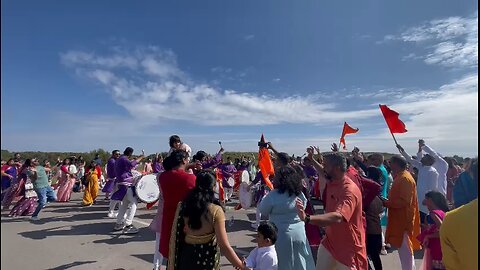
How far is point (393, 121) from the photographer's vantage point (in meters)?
6.53

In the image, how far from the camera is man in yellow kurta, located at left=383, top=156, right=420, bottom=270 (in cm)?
429

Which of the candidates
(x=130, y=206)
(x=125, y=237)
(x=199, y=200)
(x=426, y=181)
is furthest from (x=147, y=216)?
(x=199, y=200)

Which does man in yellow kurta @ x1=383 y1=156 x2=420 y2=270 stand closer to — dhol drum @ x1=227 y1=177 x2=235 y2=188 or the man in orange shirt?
the man in orange shirt

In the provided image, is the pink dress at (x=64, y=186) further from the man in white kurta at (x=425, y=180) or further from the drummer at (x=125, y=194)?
the man in white kurta at (x=425, y=180)

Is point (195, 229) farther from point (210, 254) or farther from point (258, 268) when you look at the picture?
point (258, 268)

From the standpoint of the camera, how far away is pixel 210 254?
116 inches

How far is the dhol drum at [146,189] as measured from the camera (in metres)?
7.32

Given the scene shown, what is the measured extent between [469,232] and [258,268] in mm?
2335

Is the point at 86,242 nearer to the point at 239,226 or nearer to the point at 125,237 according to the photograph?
the point at 125,237

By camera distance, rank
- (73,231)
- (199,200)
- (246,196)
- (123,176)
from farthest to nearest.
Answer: (246,196)
(123,176)
(73,231)
(199,200)

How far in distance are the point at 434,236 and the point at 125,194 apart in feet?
20.0

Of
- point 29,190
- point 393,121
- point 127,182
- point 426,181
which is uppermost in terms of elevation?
point 393,121

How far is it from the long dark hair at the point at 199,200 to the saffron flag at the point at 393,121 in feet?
15.7

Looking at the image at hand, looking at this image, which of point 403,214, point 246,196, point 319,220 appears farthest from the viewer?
point 246,196
